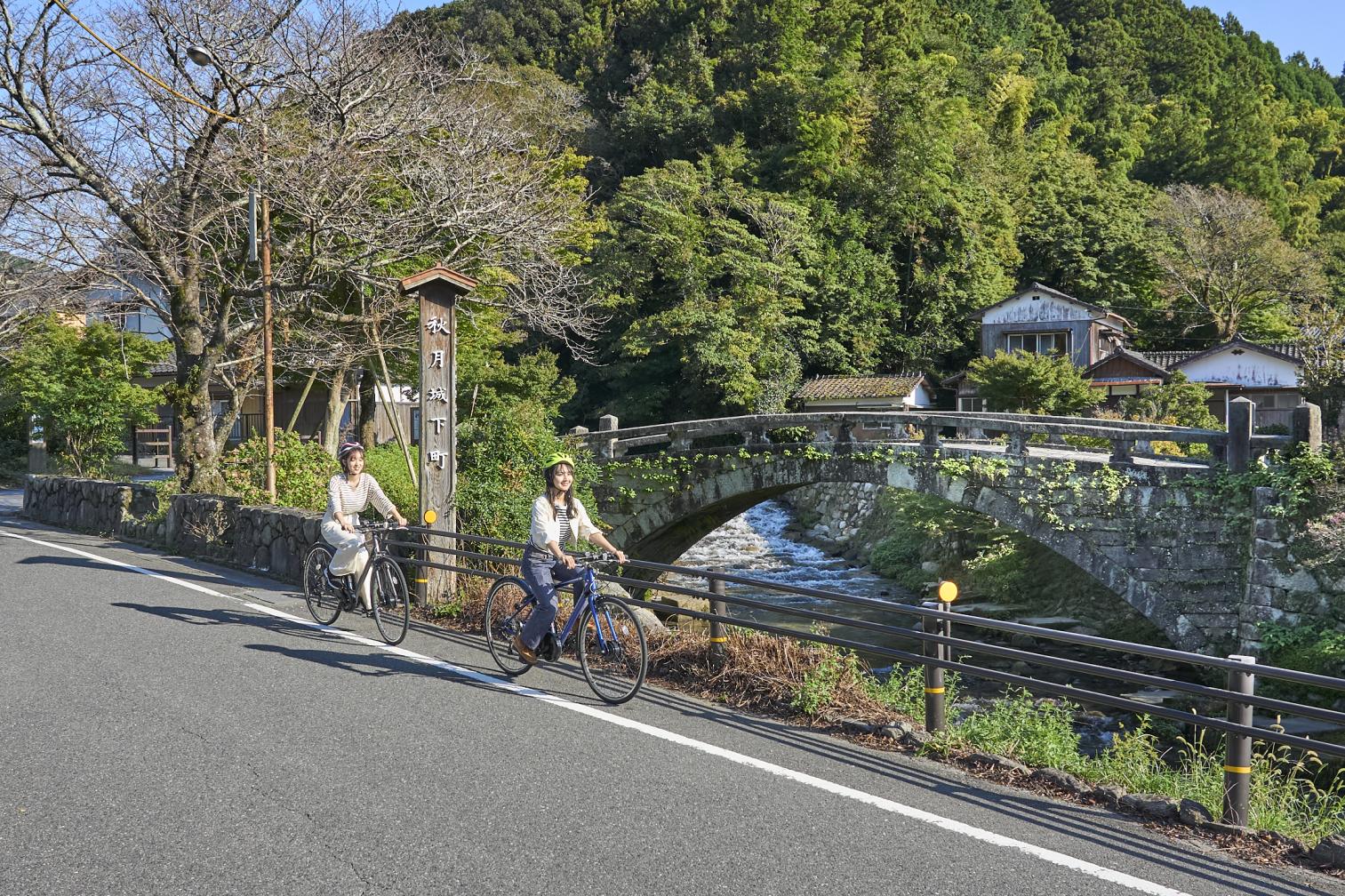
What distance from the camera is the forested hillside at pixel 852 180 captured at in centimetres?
3622

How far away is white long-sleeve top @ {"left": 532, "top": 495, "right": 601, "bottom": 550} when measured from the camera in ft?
24.5

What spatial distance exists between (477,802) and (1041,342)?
1492 inches

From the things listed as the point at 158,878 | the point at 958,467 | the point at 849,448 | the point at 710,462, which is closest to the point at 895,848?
the point at 158,878

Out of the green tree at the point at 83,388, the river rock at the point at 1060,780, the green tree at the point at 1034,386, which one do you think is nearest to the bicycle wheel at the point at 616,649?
the river rock at the point at 1060,780

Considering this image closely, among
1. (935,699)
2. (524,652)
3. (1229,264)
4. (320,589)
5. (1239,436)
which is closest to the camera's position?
(935,699)

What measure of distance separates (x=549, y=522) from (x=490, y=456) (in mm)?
6775

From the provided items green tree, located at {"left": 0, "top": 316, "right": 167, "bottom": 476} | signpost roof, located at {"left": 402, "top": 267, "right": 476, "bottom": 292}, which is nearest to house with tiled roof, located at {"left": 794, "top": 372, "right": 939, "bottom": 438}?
green tree, located at {"left": 0, "top": 316, "right": 167, "bottom": 476}

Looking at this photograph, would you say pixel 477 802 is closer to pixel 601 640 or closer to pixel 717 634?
pixel 601 640

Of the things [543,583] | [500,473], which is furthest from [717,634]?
[500,473]

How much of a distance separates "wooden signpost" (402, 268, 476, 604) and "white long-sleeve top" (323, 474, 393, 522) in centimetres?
134

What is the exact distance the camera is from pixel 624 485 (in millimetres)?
20250

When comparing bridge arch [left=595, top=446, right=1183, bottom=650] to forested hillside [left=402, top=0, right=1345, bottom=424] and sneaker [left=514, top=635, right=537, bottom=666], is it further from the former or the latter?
forested hillside [left=402, top=0, right=1345, bottom=424]

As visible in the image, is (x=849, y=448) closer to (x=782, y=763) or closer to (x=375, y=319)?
(x=375, y=319)

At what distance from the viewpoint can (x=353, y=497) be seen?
9.68 metres
